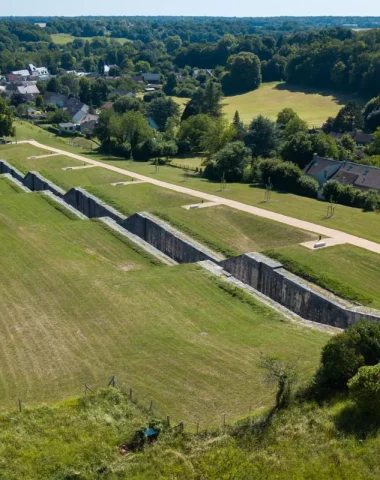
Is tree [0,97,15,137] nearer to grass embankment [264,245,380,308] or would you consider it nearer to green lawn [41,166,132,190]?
green lawn [41,166,132,190]

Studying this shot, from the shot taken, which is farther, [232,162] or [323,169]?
[232,162]

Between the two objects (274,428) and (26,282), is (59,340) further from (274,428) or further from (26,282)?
(274,428)

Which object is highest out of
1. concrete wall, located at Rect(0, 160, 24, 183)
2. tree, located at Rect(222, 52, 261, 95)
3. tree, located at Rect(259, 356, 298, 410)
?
tree, located at Rect(222, 52, 261, 95)

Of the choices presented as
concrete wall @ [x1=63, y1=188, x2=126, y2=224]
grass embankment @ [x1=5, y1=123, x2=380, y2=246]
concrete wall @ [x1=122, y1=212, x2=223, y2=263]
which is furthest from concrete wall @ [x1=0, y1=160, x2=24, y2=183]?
concrete wall @ [x1=122, y1=212, x2=223, y2=263]

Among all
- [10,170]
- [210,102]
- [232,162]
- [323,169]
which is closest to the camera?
[323,169]

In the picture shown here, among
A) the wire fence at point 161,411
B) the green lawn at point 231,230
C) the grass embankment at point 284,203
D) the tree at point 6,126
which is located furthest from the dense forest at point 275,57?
the wire fence at point 161,411

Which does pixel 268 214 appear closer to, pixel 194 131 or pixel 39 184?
pixel 39 184

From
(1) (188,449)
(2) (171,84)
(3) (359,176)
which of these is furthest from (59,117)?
(1) (188,449)
